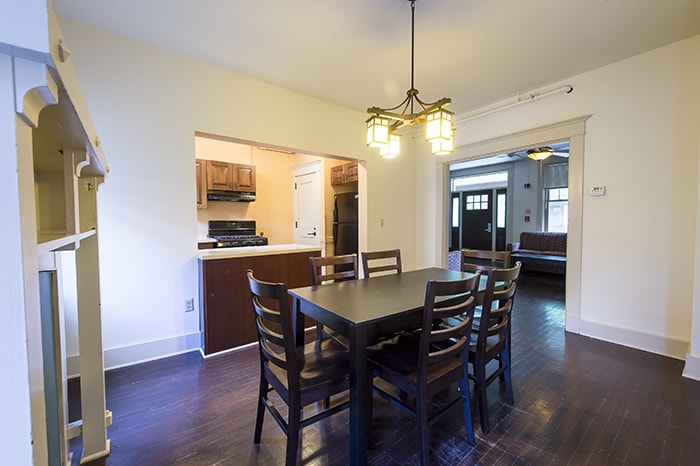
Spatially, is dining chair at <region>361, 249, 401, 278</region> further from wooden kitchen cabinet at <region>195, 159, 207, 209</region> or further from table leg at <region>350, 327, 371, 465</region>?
wooden kitchen cabinet at <region>195, 159, 207, 209</region>

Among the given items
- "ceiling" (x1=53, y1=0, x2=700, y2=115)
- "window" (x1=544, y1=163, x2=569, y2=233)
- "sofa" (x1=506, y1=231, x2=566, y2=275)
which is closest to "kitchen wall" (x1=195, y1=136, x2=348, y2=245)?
"ceiling" (x1=53, y1=0, x2=700, y2=115)

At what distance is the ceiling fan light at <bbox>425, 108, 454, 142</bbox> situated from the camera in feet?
6.28

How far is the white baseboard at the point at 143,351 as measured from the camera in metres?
2.34

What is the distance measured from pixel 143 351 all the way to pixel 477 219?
8536mm

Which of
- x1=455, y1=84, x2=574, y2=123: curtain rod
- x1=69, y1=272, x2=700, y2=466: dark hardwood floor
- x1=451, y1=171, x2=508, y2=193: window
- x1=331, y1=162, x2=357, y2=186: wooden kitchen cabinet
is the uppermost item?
x1=455, y1=84, x2=574, y2=123: curtain rod

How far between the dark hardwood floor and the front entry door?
6206mm

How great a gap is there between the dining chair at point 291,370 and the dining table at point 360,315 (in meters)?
0.13

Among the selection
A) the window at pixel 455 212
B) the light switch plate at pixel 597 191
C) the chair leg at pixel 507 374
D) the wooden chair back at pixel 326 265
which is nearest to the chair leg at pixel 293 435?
the wooden chair back at pixel 326 265

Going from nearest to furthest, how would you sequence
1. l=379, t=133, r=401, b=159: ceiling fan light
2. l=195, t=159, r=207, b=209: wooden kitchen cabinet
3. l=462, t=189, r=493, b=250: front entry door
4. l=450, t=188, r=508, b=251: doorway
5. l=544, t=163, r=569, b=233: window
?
1. l=379, t=133, r=401, b=159: ceiling fan light
2. l=195, t=159, r=207, b=209: wooden kitchen cabinet
3. l=544, t=163, r=569, b=233: window
4. l=450, t=188, r=508, b=251: doorway
5. l=462, t=189, r=493, b=250: front entry door

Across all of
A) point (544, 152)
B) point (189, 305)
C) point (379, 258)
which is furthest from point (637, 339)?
point (189, 305)

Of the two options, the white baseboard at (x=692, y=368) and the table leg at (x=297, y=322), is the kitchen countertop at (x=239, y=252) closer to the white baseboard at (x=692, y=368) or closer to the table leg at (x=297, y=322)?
the table leg at (x=297, y=322)

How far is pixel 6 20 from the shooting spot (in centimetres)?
40

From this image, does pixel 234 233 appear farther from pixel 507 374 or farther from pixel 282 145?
pixel 507 374

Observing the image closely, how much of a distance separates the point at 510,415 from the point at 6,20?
251 centimetres
